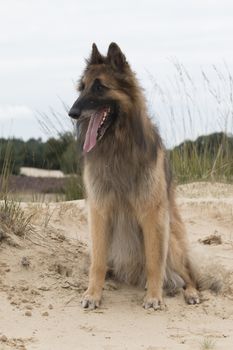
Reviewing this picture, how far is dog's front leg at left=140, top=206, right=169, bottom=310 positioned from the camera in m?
5.64

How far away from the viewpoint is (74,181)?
399 inches

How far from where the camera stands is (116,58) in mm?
5613

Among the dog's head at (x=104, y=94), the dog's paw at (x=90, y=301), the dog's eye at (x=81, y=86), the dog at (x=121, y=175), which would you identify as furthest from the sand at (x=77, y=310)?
the dog's eye at (x=81, y=86)

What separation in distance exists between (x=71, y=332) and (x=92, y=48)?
7.66ft

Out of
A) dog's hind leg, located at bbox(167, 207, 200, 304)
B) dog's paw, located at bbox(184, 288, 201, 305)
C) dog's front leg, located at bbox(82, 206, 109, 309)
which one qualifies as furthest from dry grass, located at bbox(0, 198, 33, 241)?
dog's paw, located at bbox(184, 288, 201, 305)

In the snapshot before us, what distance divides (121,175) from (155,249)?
691mm

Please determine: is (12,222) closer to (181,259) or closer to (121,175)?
(121,175)

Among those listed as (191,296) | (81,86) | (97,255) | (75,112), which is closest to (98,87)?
(81,86)

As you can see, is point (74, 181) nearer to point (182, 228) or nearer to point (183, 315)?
point (182, 228)

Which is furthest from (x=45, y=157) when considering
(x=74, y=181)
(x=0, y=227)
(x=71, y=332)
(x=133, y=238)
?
(x=71, y=332)

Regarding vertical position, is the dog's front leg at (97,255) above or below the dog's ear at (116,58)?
below

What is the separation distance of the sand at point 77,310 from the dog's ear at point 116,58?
1858 millimetres

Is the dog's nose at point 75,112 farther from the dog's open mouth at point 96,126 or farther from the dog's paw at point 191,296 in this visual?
the dog's paw at point 191,296

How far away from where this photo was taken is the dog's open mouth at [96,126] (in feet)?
18.0
